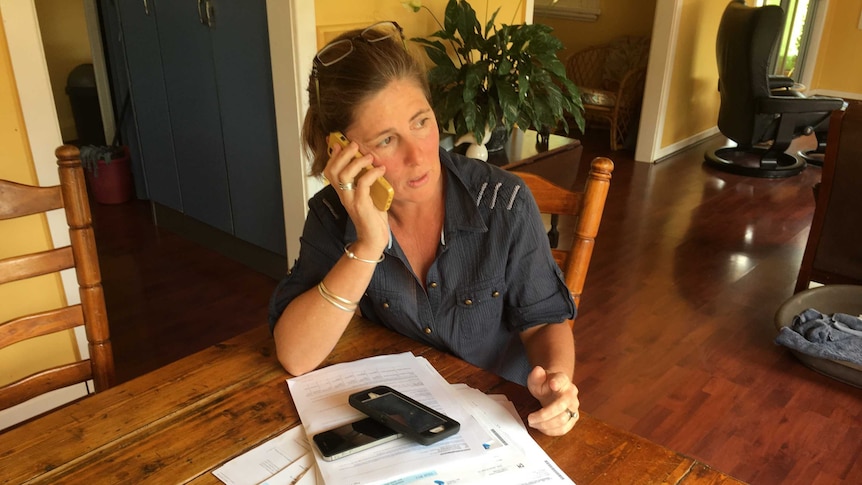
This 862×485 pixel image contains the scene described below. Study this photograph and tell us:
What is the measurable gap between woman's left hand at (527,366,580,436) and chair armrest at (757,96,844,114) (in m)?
3.81

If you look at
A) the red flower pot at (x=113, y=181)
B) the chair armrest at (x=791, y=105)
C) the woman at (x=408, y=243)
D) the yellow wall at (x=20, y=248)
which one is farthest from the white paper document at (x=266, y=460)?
the chair armrest at (x=791, y=105)

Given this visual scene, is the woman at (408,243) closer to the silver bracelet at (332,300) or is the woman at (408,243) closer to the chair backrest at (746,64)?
the silver bracelet at (332,300)

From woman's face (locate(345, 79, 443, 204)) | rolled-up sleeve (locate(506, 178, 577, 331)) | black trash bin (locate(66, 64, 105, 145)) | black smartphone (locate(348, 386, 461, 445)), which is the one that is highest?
woman's face (locate(345, 79, 443, 204))

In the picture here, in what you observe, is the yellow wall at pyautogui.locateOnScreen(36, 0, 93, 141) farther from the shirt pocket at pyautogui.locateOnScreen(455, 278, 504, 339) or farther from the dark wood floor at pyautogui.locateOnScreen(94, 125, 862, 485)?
the shirt pocket at pyautogui.locateOnScreen(455, 278, 504, 339)

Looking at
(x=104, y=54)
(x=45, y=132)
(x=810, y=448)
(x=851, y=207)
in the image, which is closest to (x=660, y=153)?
(x=851, y=207)

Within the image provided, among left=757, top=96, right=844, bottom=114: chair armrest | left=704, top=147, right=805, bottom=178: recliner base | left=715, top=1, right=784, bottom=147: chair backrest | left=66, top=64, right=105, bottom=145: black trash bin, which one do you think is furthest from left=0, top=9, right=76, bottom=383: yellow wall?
left=704, top=147, right=805, bottom=178: recliner base

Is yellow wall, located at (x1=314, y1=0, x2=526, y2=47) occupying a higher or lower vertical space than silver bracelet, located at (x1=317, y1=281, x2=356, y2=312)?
higher

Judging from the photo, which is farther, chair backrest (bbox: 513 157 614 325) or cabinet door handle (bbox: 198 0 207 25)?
cabinet door handle (bbox: 198 0 207 25)

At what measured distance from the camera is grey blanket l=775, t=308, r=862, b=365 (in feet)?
7.48

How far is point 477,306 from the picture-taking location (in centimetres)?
120

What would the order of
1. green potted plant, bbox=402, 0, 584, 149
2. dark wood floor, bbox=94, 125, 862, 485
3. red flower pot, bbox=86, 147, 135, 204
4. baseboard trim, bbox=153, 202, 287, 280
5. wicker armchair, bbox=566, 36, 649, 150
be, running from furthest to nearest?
wicker armchair, bbox=566, 36, 649, 150
red flower pot, bbox=86, 147, 135, 204
baseboard trim, bbox=153, 202, 287, 280
green potted plant, bbox=402, 0, 584, 149
dark wood floor, bbox=94, 125, 862, 485

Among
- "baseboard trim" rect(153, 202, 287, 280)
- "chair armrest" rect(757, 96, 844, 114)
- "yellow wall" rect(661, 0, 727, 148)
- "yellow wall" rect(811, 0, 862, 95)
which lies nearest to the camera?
"baseboard trim" rect(153, 202, 287, 280)

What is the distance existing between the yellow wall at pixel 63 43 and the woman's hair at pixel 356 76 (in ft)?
12.8

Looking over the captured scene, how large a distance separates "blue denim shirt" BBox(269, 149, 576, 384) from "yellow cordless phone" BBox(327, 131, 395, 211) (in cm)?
12
